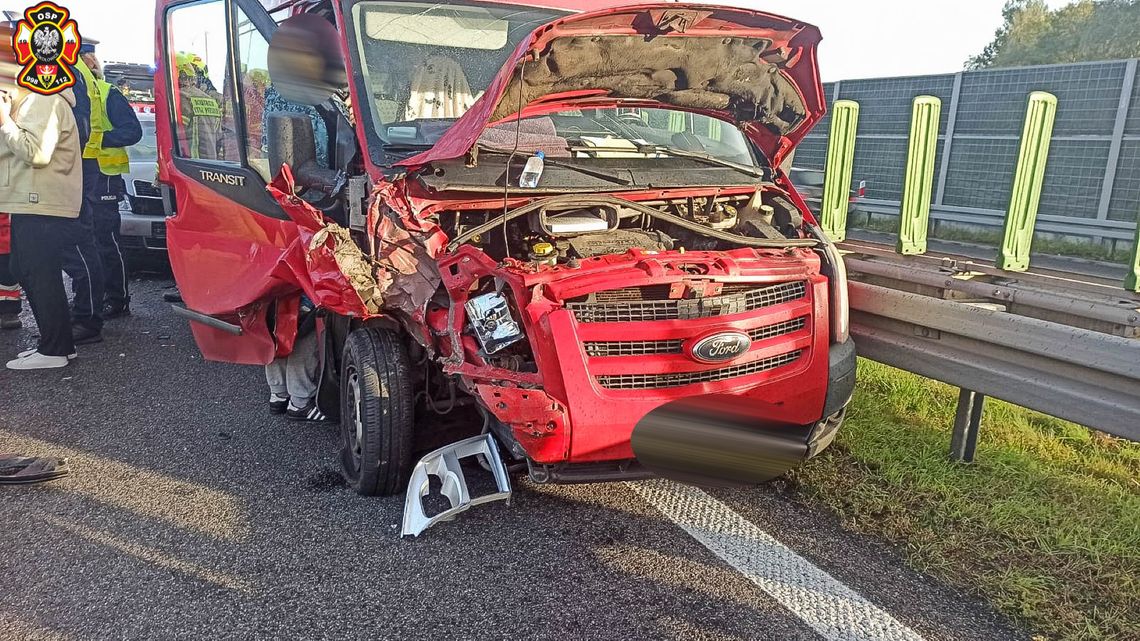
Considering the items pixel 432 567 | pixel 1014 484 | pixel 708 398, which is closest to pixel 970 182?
pixel 1014 484

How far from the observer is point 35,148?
536 cm

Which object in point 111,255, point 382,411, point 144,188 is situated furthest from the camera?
point 144,188

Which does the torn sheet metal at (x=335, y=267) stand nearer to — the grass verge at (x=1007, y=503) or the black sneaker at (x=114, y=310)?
the grass verge at (x=1007, y=503)

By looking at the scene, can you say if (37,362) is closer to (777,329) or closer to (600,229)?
(600,229)

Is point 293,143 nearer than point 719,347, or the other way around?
point 719,347

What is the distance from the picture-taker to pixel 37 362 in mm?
5648

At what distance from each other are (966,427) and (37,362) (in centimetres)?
599

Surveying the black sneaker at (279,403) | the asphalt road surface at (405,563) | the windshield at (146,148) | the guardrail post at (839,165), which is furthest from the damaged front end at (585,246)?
the windshield at (146,148)

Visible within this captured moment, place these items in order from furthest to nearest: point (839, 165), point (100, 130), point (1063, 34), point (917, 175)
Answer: point (1063, 34)
point (100, 130)
point (839, 165)
point (917, 175)

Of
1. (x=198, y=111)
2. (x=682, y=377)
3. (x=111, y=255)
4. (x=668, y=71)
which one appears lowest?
(x=111, y=255)

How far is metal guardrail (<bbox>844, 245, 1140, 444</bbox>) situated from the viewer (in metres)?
2.79

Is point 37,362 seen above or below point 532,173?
below

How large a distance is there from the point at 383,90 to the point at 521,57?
0.98m

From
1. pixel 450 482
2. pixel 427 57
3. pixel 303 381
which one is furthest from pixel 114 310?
pixel 450 482
